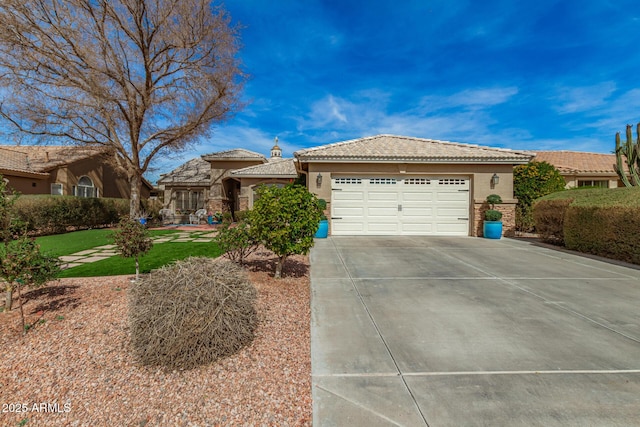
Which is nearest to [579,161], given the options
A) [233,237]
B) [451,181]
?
[451,181]

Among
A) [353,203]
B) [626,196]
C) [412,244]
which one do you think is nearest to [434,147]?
[353,203]

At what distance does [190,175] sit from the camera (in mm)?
21625

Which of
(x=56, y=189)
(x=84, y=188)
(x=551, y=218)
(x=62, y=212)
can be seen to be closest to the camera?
(x=551, y=218)

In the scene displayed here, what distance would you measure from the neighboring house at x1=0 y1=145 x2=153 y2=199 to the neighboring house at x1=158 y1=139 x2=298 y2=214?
4053 mm

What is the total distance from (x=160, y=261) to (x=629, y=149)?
18029mm

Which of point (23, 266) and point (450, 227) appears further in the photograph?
point (450, 227)

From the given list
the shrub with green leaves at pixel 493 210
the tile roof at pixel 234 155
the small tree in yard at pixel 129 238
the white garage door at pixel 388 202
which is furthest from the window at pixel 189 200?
the shrub with green leaves at pixel 493 210

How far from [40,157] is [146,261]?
17.0 m

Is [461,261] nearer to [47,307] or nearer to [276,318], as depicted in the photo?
[276,318]

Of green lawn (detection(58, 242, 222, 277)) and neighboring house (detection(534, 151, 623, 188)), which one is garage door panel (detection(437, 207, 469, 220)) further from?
neighboring house (detection(534, 151, 623, 188))

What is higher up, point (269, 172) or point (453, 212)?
point (269, 172)

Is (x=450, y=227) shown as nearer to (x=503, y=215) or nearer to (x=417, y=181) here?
(x=503, y=215)

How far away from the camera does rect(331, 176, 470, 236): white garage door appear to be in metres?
11.5

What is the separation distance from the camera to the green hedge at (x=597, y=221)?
7.05 m
